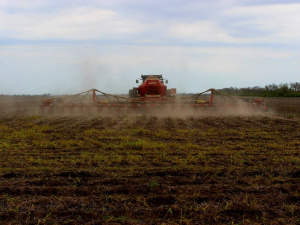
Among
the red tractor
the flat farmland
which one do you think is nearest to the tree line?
the red tractor

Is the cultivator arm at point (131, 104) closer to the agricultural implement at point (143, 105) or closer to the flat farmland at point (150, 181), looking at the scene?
the agricultural implement at point (143, 105)

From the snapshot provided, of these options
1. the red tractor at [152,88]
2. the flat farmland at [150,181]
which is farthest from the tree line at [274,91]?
the flat farmland at [150,181]

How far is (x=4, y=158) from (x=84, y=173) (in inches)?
84.9

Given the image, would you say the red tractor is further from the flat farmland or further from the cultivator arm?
the flat farmland

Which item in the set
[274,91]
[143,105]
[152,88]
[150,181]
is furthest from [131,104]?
[274,91]

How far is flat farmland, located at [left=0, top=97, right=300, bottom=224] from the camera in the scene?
3809 millimetres

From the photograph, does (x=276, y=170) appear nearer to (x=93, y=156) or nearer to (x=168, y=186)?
(x=168, y=186)

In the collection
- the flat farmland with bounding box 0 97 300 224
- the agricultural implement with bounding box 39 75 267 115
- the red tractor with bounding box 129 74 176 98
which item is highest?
the red tractor with bounding box 129 74 176 98

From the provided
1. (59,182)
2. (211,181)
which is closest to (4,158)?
(59,182)

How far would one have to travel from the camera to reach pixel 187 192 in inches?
178

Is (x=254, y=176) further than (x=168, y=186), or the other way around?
(x=254, y=176)

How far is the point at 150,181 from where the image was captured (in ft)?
16.5

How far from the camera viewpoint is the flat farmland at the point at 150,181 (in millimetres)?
3809

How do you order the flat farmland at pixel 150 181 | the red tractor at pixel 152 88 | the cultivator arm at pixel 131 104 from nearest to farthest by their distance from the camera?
the flat farmland at pixel 150 181 < the cultivator arm at pixel 131 104 < the red tractor at pixel 152 88
